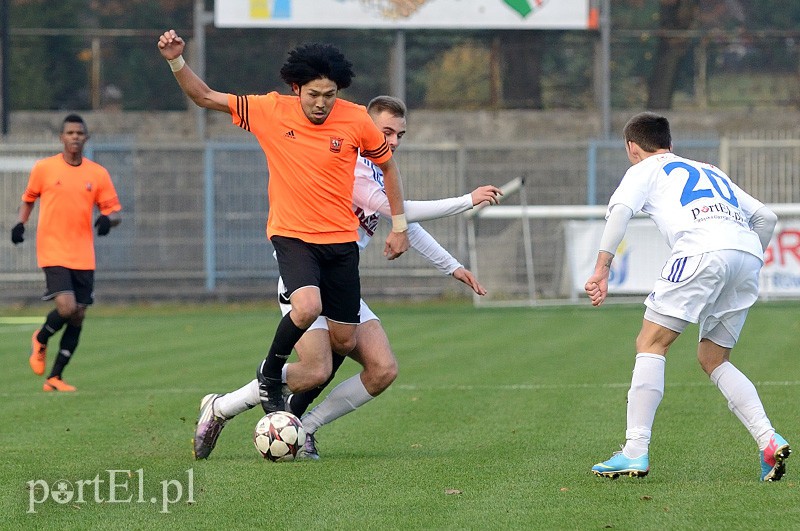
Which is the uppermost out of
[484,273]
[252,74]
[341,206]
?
[252,74]

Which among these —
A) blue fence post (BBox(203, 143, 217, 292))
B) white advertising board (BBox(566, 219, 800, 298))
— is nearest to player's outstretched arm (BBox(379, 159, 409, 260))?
white advertising board (BBox(566, 219, 800, 298))

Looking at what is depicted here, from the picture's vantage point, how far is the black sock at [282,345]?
291 inches

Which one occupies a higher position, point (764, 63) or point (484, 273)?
point (764, 63)

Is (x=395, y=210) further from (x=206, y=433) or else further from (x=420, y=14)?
(x=420, y=14)

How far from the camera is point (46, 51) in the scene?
31.3 meters

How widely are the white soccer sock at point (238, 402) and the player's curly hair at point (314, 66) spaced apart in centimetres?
164

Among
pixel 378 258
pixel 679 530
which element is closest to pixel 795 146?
pixel 378 258

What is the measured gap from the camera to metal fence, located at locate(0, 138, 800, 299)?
27.0 meters

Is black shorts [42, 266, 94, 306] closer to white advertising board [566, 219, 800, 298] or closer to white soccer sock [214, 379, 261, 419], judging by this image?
white soccer sock [214, 379, 261, 419]

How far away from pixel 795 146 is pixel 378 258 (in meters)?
8.08

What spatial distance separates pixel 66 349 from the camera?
41.5ft

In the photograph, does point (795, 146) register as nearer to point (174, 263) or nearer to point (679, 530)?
point (174, 263)

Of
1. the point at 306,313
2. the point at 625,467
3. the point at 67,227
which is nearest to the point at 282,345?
the point at 306,313

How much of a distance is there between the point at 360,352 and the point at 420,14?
21.8 metres
